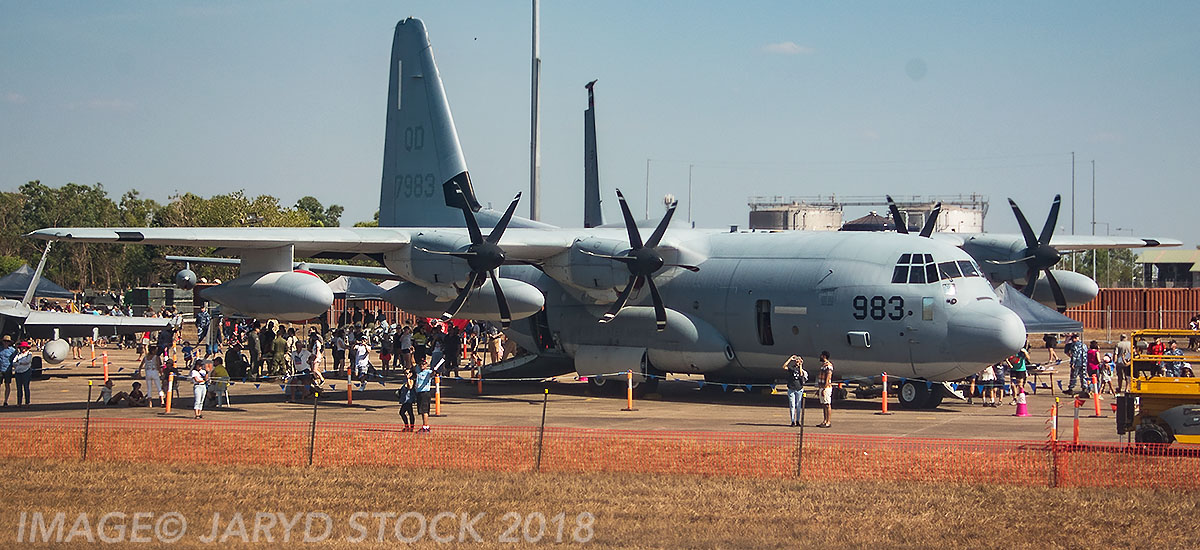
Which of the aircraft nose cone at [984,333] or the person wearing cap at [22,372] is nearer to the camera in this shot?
the aircraft nose cone at [984,333]

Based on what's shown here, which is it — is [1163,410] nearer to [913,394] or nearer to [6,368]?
[913,394]

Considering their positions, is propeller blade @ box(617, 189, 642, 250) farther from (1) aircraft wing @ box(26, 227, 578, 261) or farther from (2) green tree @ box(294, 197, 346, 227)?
(2) green tree @ box(294, 197, 346, 227)

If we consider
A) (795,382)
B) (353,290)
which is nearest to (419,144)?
(795,382)

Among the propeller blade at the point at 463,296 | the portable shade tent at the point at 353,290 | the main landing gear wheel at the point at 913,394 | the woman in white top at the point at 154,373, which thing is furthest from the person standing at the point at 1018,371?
the portable shade tent at the point at 353,290

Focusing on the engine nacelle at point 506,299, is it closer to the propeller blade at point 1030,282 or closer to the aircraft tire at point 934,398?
the aircraft tire at point 934,398

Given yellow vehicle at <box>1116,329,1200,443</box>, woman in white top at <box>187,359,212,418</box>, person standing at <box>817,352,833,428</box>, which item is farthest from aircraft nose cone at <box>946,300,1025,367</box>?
woman in white top at <box>187,359,212,418</box>

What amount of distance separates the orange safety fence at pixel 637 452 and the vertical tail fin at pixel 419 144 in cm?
1082

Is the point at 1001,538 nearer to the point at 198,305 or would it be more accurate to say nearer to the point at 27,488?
the point at 27,488

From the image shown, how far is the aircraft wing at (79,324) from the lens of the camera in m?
34.3

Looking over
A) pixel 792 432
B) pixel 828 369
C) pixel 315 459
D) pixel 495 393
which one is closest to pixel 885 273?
pixel 828 369

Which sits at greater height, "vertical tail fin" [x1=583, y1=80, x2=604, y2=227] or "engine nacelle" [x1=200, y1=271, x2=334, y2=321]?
"vertical tail fin" [x1=583, y1=80, x2=604, y2=227]

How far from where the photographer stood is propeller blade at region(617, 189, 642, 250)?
25547mm

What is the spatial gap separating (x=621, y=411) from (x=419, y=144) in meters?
10.7

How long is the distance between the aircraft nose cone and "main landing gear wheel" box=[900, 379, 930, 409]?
4.46 ft
